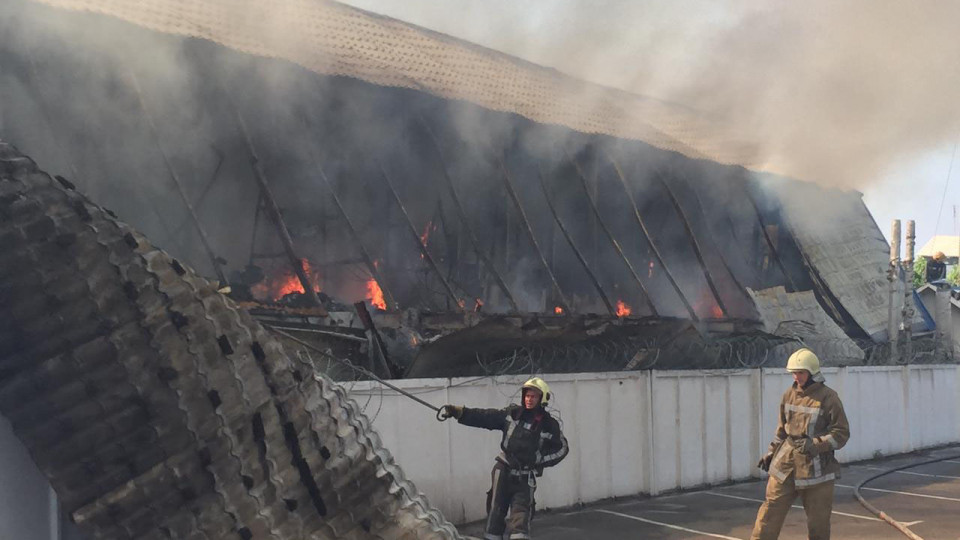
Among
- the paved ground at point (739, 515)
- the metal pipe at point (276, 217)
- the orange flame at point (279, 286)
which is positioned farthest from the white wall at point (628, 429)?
the orange flame at point (279, 286)

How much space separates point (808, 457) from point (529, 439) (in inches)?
88.5

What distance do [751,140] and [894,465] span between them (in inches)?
268

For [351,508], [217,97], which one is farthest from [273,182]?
[351,508]

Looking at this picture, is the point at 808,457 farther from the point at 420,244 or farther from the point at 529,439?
the point at 420,244

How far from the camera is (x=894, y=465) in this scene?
17.4 meters

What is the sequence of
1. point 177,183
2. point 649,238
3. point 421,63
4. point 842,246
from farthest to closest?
point 842,246 < point 649,238 < point 421,63 < point 177,183

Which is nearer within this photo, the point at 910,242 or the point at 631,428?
the point at 631,428

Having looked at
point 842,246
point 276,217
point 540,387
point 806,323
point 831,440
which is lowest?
point 831,440

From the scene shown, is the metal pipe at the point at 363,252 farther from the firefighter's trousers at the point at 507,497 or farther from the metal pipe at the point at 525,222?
the firefighter's trousers at the point at 507,497

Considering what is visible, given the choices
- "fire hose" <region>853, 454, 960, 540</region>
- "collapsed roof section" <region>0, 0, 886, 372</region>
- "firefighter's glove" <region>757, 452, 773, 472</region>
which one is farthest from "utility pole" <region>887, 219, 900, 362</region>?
"firefighter's glove" <region>757, 452, 773, 472</region>

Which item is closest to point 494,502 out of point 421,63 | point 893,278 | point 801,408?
point 801,408

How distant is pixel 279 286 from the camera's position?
456 inches

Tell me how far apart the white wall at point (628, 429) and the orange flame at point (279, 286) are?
2.37 metres

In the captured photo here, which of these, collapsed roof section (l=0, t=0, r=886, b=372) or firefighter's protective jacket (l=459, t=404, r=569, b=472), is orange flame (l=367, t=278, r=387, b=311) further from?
firefighter's protective jacket (l=459, t=404, r=569, b=472)
